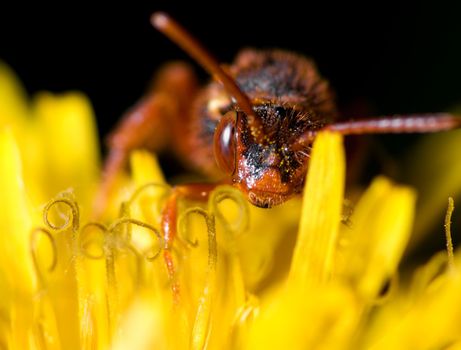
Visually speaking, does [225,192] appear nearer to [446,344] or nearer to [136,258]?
[136,258]

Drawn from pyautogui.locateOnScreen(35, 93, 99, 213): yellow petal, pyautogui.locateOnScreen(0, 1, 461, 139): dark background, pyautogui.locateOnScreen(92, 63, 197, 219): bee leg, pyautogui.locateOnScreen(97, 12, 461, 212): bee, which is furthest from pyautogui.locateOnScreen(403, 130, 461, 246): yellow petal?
pyautogui.locateOnScreen(35, 93, 99, 213): yellow petal

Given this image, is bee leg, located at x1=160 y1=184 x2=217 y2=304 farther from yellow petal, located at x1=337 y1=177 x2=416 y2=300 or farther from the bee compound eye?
yellow petal, located at x1=337 y1=177 x2=416 y2=300

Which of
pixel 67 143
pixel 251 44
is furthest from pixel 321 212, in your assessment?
pixel 251 44

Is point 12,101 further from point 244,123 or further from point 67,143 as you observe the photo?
point 244,123

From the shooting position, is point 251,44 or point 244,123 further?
point 251,44

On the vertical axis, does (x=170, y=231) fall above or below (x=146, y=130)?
below

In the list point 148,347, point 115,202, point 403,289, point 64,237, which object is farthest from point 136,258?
point 403,289
